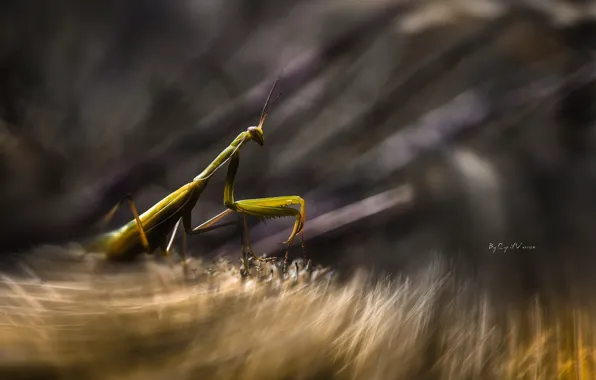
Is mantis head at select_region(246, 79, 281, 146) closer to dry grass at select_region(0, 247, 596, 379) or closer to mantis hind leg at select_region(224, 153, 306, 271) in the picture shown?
mantis hind leg at select_region(224, 153, 306, 271)

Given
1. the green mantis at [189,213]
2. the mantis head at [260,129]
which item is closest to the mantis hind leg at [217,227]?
the green mantis at [189,213]

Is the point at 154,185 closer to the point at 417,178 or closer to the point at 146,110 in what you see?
the point at 146,110

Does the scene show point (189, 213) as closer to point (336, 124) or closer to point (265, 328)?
point (265, 328)

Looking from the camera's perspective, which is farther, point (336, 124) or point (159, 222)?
point (336, 124)

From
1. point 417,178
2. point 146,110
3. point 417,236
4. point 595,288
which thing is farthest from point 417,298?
point 146,110

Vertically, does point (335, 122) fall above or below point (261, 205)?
above

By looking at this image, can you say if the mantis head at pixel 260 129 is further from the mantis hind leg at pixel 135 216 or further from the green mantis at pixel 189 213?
the mantis hind leg at pixel 135 216

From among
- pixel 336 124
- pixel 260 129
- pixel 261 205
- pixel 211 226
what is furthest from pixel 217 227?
pixel 336 124
